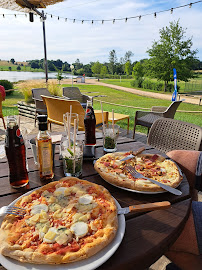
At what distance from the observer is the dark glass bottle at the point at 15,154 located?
111 cm

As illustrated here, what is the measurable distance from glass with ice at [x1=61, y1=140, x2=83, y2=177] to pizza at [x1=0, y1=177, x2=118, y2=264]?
162mm

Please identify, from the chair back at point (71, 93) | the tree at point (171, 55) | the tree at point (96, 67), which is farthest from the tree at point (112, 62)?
the chair back at point (71, 93)

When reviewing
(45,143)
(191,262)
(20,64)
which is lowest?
(191,262)

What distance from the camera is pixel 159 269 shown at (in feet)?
5.41

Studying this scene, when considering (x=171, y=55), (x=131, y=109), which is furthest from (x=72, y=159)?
(x=171, y=55)

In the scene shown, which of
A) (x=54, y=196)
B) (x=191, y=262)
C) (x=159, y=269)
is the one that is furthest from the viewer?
(x=159, y=269)

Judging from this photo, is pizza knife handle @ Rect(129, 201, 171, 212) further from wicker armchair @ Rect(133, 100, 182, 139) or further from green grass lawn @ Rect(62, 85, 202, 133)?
green grass lawn @ Rect(62, 85, 202, 133)

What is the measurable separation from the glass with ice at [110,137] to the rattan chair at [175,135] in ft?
2.85

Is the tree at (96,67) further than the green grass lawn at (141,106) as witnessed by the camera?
Yes

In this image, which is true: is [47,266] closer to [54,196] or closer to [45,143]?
[54,196]

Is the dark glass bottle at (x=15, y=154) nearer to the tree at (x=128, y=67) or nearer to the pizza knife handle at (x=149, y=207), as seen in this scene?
the pizza knife handle at (x=149, y=207)

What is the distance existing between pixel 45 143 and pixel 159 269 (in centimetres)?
139

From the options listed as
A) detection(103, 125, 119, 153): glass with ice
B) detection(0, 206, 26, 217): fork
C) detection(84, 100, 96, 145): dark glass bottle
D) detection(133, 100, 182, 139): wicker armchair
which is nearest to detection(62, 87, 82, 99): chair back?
detection(133, 100, 182, 139): wicker armchair

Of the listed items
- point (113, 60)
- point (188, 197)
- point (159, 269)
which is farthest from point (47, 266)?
point (113, 60)
